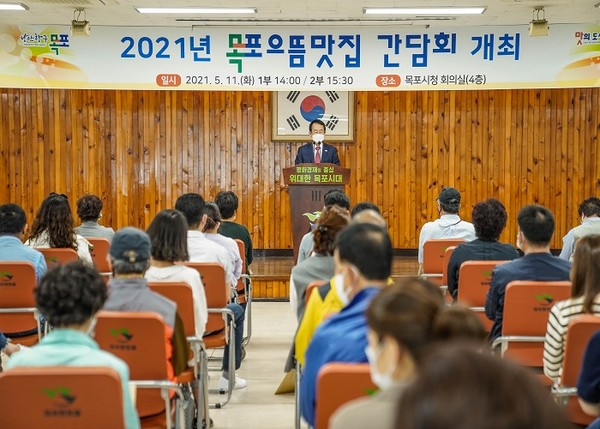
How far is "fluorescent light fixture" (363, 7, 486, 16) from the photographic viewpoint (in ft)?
27.5

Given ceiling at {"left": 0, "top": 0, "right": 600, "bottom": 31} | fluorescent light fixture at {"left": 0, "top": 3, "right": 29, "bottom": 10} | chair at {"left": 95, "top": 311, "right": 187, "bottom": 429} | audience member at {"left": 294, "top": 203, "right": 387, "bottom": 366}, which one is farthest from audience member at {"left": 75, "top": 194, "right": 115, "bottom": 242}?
audience member at {"left": 294, "top": 203, "right": 387, "bottom": 366}

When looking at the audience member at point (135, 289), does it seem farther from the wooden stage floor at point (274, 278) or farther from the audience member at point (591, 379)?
the wooden stage floor at point (274, 278)

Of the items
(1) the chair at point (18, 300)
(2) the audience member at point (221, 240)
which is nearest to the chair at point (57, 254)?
(1) the chair at point (18, 300)

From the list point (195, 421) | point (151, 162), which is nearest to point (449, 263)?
point (195, 421)

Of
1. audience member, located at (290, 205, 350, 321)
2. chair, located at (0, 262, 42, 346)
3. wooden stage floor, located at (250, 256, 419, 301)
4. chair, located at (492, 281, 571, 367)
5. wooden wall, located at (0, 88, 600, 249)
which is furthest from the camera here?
wooden wall, located at (0, 88, 600, 249)

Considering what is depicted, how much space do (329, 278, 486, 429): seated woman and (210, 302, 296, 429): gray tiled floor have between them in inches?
122

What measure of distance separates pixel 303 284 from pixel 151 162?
6924 mm

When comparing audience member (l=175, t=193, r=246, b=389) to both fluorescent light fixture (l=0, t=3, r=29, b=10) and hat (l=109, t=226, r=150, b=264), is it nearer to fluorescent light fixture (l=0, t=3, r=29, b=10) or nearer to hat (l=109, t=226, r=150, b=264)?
hat (l=109, t=226, r=150, b=264)

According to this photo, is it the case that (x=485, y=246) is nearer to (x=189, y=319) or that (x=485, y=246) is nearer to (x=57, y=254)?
(x=189, y=319)

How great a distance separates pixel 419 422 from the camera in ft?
3.19

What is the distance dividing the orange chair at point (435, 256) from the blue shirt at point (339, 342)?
11.3ft

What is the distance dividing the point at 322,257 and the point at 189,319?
2.60ft

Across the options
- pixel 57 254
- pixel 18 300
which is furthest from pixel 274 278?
pixel 18 300

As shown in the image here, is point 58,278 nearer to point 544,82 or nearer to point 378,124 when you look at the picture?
point 544,82
